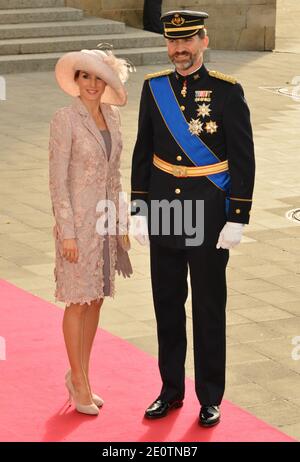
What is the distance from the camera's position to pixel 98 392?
7.32 m

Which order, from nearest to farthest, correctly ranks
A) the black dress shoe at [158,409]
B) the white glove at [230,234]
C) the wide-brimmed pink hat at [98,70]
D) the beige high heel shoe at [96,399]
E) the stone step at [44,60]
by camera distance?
the white glove at [230,234]
the wide-brimmed pink hat at [98,70]
the black dress shoe at [158,409]
the beige high heel shoe at [96,399]
the stone step at [44,60]

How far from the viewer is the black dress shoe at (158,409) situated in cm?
689

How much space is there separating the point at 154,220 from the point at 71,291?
0.58 m

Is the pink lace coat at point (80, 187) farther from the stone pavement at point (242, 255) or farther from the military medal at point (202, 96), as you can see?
the stone pavement at point (242, 255)

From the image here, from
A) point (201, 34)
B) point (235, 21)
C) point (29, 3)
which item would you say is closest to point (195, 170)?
point (201, 34)

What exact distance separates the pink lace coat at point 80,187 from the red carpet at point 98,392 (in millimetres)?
642

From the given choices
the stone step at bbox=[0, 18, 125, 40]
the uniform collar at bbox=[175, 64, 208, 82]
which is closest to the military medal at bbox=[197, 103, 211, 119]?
the uniform collar at bbox=[175, 64, 208, 82]

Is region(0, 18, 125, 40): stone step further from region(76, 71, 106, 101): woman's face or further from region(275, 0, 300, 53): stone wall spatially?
region(76, 71, 106, 101): woman's face

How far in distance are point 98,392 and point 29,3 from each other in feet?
47.3

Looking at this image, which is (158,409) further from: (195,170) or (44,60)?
(44,60)

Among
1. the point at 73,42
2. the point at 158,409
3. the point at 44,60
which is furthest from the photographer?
the point at 73,42

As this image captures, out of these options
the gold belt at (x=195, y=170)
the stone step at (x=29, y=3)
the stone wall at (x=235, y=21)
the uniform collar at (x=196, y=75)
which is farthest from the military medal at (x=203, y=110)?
the stone wall at (x=235, y=21)
